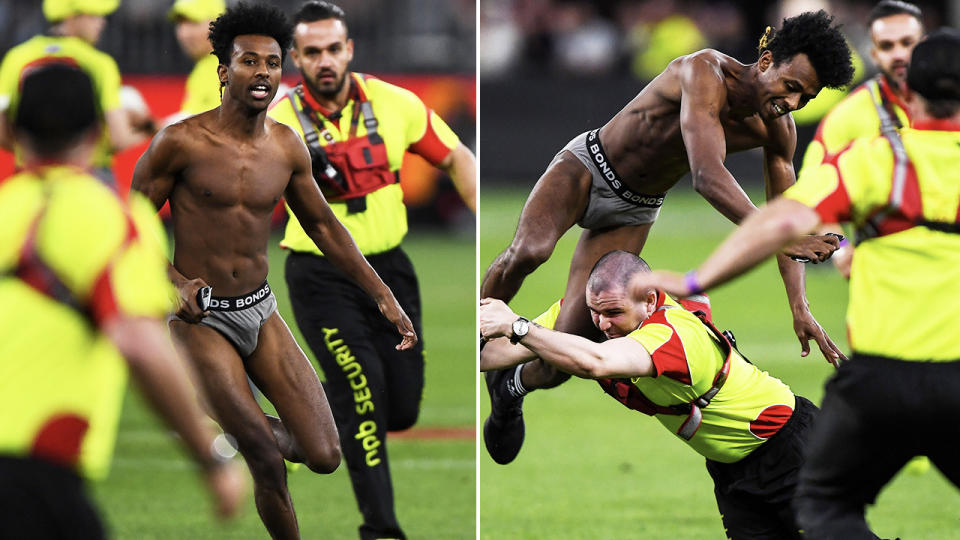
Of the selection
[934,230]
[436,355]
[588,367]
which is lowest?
[436,355]

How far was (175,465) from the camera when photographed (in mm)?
10297

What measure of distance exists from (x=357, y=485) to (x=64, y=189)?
3.95 meters

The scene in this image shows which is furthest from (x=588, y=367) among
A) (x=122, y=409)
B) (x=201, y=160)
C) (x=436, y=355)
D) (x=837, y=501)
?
(x=436, y=355)

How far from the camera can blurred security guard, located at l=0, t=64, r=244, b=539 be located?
12.6 feet

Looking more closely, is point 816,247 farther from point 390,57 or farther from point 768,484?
point 390,57

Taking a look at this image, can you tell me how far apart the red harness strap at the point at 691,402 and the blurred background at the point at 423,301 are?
7.31ft

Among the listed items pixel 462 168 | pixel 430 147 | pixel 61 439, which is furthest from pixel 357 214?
pixel 61 439

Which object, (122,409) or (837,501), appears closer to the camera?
(837,501)

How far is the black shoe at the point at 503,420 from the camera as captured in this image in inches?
314

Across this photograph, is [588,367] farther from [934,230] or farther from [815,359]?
Answer: [815,359]

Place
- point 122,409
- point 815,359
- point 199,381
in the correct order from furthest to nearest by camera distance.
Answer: point 815,359 < point 122,409 < point 199,381

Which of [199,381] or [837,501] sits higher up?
[837,501]

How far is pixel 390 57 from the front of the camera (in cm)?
2395

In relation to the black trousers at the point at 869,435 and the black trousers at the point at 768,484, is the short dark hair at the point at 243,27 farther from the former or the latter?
the black trousers at the point at 869,435
